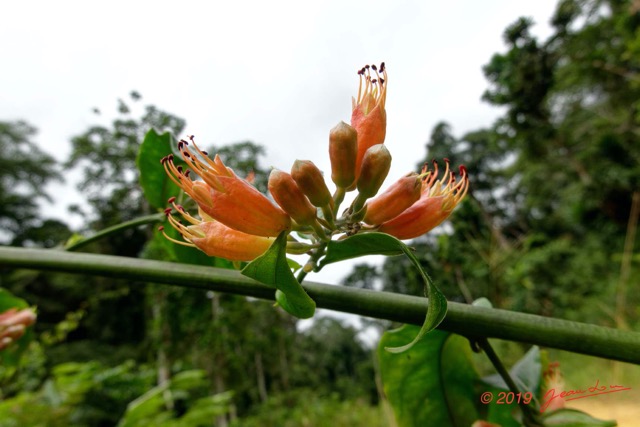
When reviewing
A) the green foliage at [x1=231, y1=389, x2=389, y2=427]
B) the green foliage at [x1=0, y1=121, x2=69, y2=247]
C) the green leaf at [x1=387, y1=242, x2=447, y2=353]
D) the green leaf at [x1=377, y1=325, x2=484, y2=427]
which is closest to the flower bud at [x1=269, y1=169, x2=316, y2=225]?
the green leaf at [x1=387, y1=242, x2=447, y2=353]

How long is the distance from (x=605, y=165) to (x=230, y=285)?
13.0 m

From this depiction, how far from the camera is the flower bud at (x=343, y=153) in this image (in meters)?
0.48

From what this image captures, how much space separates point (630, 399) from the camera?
606 cm

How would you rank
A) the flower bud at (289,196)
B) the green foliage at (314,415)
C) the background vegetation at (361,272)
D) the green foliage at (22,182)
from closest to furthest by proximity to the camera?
1. the flower bud at (289,196)
2. the background vegetation at (361,272)
3. the green foliage at (314,415)
4. the green foliage at (22,182)

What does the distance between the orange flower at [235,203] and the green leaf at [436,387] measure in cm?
28

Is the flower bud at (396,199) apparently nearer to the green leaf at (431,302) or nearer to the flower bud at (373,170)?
the flower bud at (373,170)

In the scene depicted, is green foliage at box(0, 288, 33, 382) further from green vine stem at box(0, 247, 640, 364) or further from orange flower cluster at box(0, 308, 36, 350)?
green vine stem at box(0, 247, 640, 364)

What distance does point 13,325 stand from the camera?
775 mm

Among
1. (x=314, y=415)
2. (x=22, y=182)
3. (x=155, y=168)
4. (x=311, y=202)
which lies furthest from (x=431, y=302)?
(x=22, y=182)

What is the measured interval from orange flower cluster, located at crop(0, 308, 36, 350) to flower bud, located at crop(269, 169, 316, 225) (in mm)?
606

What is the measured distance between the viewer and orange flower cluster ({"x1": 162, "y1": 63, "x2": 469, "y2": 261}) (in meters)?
0.46

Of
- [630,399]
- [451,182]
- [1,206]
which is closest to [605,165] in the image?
[630,399]

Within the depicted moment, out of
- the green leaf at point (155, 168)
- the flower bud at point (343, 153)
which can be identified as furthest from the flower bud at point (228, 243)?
the green leaf at point (155, 168)

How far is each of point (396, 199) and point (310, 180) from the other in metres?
0.10
